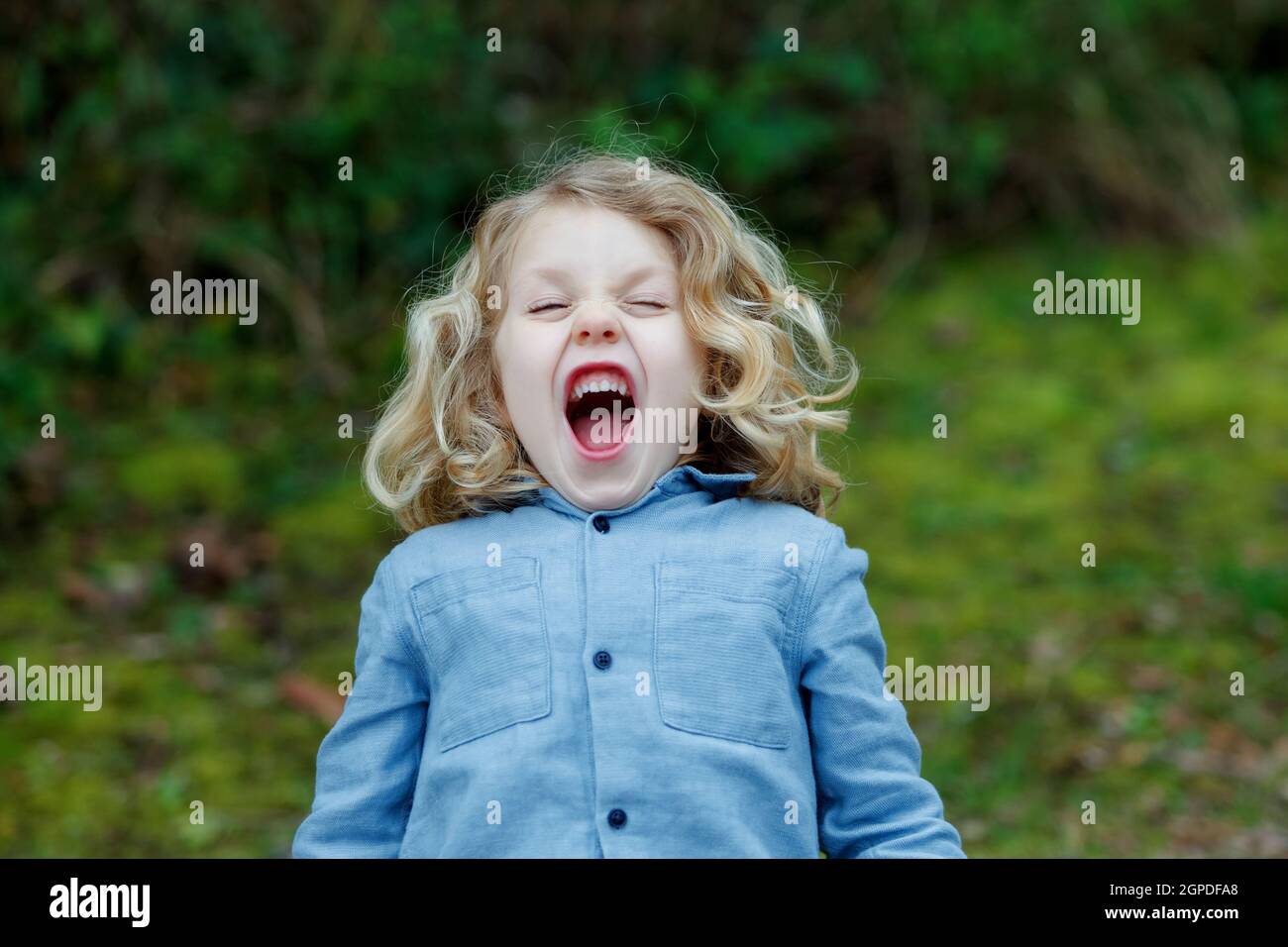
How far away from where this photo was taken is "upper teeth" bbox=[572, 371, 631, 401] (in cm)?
201

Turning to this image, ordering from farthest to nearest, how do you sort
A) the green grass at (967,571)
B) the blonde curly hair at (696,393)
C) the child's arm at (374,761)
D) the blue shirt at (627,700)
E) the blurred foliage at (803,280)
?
1. the blurred foliage at (803,280)
2. the green grass at (967,571)
3. the blonde curly hair at (696,393)
4. the child's arm at (374,761)
5. the blue shirt at (627,700)

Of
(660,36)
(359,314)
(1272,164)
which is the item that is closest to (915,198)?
(660,36)

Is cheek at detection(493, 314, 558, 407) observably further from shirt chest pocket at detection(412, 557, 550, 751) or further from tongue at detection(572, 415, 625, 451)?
shirt chest pocket at detection(412, 557, 550, 751)

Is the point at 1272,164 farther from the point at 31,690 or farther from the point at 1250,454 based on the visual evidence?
the point at 31,690

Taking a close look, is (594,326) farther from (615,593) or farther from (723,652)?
(723,652)

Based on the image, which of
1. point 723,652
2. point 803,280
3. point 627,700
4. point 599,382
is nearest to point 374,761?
point 627,700

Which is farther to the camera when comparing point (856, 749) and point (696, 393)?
point (696, 393)

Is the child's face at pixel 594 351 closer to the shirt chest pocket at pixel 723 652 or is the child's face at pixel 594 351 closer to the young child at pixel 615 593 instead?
the young child at pixel 615 593

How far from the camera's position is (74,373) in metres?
5.04

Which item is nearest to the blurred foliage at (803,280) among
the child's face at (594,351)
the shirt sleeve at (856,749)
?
the shirt sleeve at (856,749)

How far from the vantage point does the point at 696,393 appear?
2.04m

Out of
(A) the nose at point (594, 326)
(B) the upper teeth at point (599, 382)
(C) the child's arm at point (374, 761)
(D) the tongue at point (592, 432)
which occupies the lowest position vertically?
(C) the child's arm at point (374, 761)

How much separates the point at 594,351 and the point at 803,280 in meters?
2.32

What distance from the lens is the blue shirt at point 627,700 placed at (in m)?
1.81
